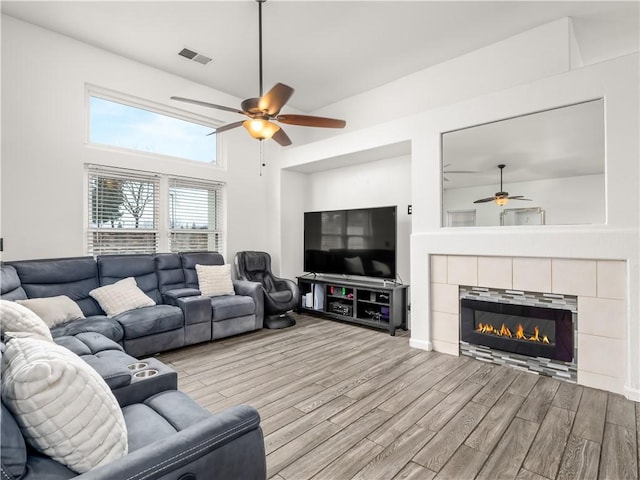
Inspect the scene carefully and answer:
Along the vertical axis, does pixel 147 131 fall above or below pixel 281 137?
above

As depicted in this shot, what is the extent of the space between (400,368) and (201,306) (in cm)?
219

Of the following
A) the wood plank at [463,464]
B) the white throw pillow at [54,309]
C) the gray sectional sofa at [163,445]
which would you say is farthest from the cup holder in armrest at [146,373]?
the white throw pillow at [54,309]

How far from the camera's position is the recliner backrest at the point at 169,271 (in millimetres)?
4086

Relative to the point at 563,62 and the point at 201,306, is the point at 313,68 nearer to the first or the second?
the point at 563,62

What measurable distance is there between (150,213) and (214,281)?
1.23m

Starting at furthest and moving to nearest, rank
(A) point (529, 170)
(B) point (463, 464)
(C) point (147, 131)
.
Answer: (C) point (147, 131), (A) point (529, 170), (B) point (463, 464)

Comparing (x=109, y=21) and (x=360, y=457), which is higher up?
(x=109, y=21)

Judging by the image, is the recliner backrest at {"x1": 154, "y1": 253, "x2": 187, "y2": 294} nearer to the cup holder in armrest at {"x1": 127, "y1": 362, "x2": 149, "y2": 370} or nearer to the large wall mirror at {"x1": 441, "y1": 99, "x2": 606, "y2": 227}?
the cup holder in armrest at {"x1": 127, "y1": 362, "x2": 149, "y2": 370}

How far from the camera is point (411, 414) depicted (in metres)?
2.28

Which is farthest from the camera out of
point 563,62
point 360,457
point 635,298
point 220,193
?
point 220,193

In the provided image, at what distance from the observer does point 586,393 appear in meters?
2.61

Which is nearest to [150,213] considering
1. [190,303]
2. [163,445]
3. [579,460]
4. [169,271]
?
[169,271]

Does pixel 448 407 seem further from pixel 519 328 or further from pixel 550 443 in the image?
pixel 519 328

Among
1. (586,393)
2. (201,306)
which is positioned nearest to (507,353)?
(586,393)
